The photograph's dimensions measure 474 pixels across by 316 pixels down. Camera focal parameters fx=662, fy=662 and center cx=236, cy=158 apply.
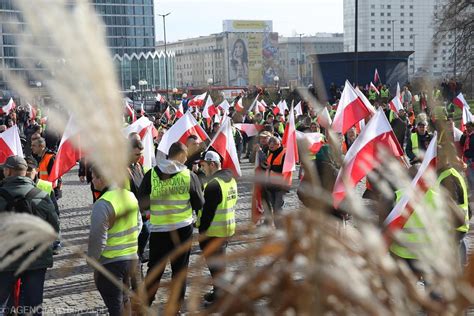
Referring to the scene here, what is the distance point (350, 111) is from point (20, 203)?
6.43 meters

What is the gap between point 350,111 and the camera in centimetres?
1042

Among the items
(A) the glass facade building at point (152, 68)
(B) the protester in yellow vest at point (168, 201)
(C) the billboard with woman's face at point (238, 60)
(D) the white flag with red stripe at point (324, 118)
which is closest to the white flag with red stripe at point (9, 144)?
(B) the protester in yellow vest at point (168, 201)

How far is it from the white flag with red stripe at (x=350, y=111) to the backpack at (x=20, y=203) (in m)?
6.05

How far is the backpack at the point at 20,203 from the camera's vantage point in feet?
16.7

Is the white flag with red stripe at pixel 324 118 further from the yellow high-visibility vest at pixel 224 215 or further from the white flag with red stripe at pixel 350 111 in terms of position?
the white flag with red stripe at pixel 350 111

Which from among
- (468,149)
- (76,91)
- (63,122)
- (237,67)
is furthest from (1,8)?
(237,67)

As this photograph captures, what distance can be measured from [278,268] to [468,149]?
35.6ft

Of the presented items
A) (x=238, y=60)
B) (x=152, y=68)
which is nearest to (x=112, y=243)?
(x=152, y=68)

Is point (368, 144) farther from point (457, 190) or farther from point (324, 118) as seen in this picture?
point (324, 118)

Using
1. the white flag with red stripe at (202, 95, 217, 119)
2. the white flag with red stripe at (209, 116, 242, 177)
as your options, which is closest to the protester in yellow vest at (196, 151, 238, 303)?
the white flag with red stripe at (209, 116, 242, 177)

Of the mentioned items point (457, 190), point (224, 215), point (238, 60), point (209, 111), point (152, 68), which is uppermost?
point (238, 60)

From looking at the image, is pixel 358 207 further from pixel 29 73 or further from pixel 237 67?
pixel 237 67

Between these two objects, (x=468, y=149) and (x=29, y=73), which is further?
(x=468, y=149)

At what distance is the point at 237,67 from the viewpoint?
128m
